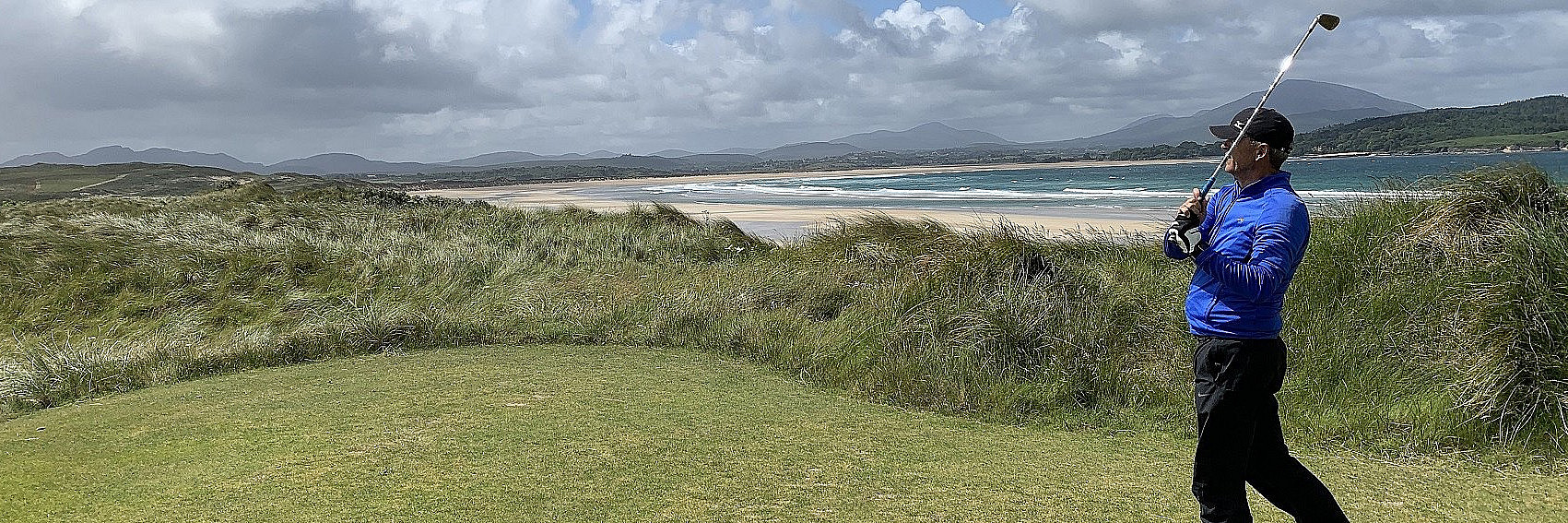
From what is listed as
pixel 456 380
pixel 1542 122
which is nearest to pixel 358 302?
pixel 456 380

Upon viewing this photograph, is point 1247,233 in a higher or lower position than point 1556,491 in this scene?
higher

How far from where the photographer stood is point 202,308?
848cm

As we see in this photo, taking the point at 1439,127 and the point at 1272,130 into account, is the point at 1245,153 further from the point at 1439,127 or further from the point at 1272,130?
the point at 1439,127

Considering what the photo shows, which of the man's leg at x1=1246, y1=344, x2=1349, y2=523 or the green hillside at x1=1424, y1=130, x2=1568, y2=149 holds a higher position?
the man's leg at x1=1246, y1=344, x2=1349, y2=523

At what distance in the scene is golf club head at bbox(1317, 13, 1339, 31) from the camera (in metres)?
2.84

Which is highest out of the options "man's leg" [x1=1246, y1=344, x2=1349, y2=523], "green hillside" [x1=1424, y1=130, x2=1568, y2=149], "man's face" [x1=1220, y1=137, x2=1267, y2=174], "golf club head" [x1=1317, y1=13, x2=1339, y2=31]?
"golf club head" [x1=1317, y1=13, x2=1339, y2=31]

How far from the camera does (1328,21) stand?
2.87m

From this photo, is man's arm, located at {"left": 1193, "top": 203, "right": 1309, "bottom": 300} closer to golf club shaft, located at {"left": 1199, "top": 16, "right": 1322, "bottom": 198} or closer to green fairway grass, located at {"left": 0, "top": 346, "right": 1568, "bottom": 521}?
golf club shaft, located at {"left": 1199, "top": 16, "right": 1322, "bottom": 198}

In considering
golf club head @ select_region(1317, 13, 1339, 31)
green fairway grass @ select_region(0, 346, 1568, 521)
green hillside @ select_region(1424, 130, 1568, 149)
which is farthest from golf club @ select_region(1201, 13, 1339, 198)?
green hillside @ select_region(1424, 130, 1568, 149)

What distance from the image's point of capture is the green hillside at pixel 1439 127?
333ft

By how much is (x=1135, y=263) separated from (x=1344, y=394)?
2.22 metres

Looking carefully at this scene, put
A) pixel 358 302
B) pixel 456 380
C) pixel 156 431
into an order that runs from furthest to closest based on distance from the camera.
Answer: pixel 358 302 < pixel 456 380 < pixel 156 431

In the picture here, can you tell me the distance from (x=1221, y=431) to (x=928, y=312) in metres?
3.53

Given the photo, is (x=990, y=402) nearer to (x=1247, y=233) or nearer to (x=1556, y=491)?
(x=1556, y=491)
